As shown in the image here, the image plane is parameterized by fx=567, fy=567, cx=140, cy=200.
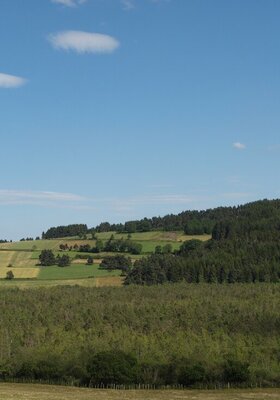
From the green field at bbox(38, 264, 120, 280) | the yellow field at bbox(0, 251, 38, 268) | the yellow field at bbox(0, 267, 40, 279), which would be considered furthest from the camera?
the yellow field at bbox(0, 251, 38, 268)

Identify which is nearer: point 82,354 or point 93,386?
point 93,386

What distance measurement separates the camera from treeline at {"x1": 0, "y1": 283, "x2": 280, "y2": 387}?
213 feet

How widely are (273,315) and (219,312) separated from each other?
10.7 meters

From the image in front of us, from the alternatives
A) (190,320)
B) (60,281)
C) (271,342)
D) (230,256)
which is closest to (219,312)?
(190,320)

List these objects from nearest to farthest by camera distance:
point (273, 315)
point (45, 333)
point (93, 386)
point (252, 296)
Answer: point (93, 386)
point (45, 333)
point (273, 315)
point (252, 296)

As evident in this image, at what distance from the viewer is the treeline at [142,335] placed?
64812mm

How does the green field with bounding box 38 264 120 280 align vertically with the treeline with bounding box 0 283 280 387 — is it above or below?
above

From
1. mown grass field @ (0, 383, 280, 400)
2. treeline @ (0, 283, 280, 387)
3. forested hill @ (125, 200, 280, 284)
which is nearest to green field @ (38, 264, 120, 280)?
forested hill @ (125, 200, 280, 284)

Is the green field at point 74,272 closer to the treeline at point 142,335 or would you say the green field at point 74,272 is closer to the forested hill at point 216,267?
the forested hill at point 216,267

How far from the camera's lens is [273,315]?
100250 mm

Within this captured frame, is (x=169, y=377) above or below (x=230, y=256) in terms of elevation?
below

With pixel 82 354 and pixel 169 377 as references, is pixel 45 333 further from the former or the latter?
pixel 169 377

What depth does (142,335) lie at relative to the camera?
294 ft

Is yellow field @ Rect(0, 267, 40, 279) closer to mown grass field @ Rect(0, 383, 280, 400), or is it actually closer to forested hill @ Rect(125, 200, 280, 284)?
forested hill @ Rect(125, 200, 280, 284)
